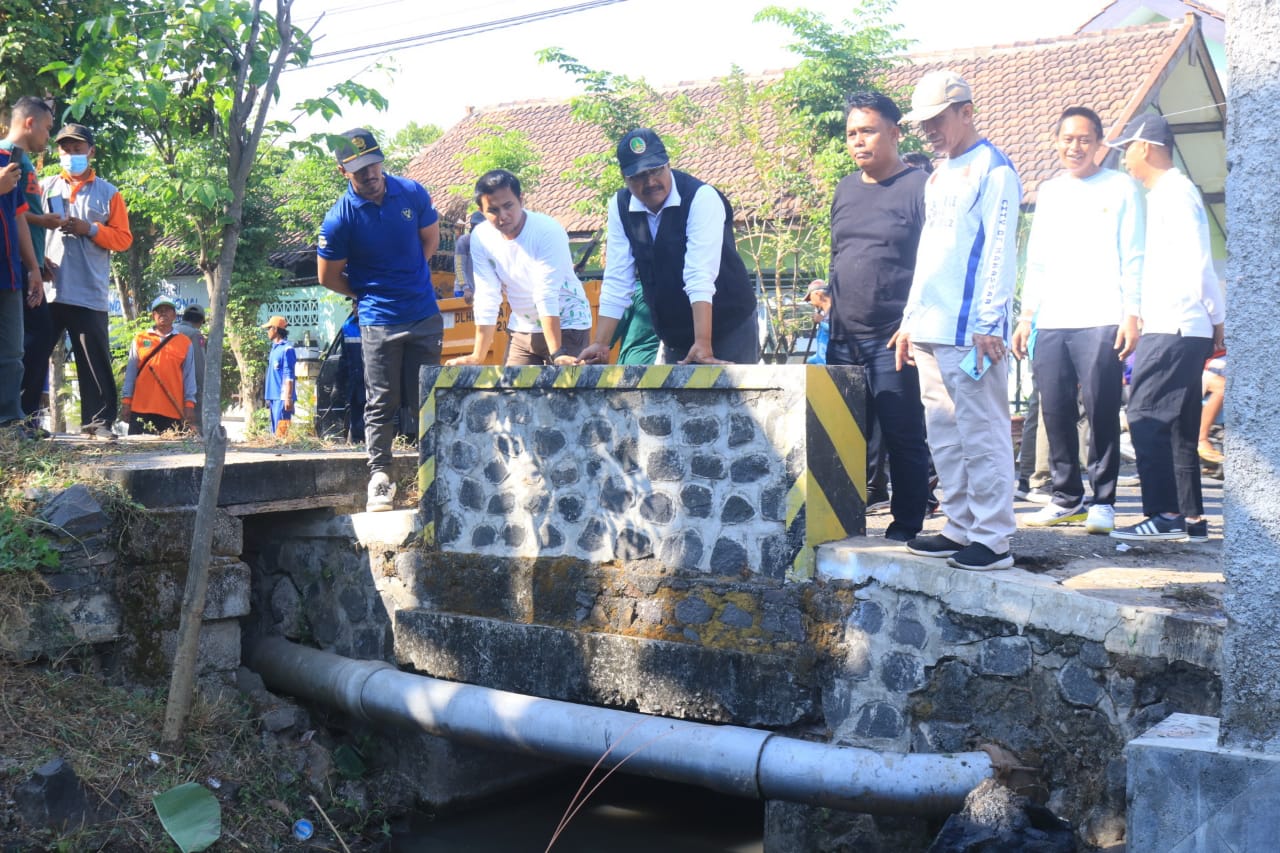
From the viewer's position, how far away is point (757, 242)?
1581cm

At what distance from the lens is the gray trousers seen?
632cm

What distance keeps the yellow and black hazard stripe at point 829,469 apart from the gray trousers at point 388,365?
2.39 meters

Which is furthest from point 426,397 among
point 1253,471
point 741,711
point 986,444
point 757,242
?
point 757,242

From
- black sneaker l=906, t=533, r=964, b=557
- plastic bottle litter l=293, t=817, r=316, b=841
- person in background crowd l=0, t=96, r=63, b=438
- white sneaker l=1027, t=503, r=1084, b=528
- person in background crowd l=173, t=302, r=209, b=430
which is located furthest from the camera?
person in background crowd l=173, t=302, r=209, b=430

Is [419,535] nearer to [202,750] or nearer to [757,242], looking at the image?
[202,750]

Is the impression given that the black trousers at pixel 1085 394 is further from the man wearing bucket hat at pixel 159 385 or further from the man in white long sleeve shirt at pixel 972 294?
the man wearing bucket hat at pixel 159 385

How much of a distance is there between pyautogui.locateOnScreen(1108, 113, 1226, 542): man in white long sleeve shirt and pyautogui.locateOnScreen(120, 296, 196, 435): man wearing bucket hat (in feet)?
20.9

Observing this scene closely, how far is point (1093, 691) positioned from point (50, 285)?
589cm

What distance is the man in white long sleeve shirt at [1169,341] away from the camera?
505 centimetres

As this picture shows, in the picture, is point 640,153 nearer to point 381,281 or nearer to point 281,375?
point 381,281

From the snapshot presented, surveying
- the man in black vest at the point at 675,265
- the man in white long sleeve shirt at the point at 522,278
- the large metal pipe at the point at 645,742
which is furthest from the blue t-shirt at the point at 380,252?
the large metal pipe at the point at 645,742

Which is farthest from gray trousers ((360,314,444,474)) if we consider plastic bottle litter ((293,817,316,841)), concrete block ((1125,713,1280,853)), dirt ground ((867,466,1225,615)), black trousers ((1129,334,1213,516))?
concrete block ((1125,713,1280,853))

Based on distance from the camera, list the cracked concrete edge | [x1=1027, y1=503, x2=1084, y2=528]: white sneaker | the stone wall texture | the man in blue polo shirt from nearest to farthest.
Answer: the cracked concrete edge < the stone wall texture < [x1=1027, y1=503, x2=1084, y2=528]: white sneaker < the man in blue polo shirt

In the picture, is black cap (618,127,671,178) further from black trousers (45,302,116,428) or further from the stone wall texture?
black trousers (45,302,116,428)
